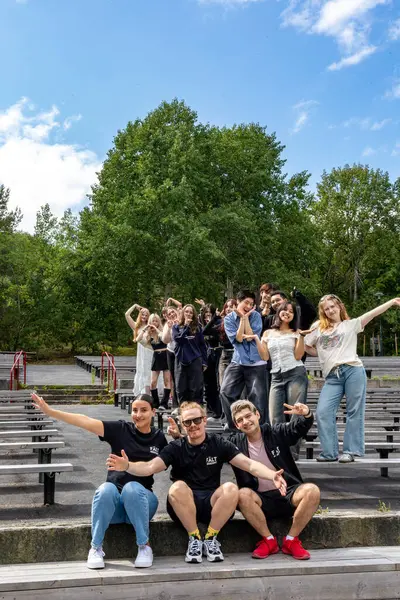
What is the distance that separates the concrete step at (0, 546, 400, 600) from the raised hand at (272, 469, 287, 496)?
1.69 ft

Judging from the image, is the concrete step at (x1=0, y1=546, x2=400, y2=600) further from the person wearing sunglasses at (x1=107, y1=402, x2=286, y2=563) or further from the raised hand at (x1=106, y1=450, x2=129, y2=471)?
the raised hand at (x1=106, y1=450, x2=129, y2=471)

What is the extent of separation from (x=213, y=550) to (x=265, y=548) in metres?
0.42

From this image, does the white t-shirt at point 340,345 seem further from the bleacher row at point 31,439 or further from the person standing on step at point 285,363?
the bleacher row at point 31,439

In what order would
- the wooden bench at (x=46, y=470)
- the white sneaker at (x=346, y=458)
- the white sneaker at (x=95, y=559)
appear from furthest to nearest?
1. the white sneaker at (x=346, y=458)
2. the wooden bench at (x=46, y=470)
3. the white sneaker at (x=95, y=559)

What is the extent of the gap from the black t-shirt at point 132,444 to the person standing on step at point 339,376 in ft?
5.74

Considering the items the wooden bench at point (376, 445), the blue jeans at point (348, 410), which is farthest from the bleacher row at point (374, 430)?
the blue jeans at point (348, 410)

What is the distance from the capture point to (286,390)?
21.6ft

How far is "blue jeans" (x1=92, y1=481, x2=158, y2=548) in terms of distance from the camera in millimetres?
4668

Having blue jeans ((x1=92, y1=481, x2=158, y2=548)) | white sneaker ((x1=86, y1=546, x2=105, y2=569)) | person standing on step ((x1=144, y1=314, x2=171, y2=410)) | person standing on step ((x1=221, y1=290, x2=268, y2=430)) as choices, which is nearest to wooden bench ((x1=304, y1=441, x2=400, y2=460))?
person standing on step ((x1=221, y1=290, x2=268, y2=430))

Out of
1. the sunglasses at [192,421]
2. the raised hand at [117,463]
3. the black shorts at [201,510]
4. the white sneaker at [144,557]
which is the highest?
the sunglasses at [192,421]

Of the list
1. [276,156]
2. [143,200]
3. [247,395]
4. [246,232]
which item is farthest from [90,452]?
[276,156]

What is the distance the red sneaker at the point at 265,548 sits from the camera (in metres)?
4.90

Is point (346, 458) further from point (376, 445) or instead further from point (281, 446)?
point (281, 446)

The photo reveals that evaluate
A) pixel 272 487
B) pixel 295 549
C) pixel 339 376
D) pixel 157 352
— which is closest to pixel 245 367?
pixel 339 376
